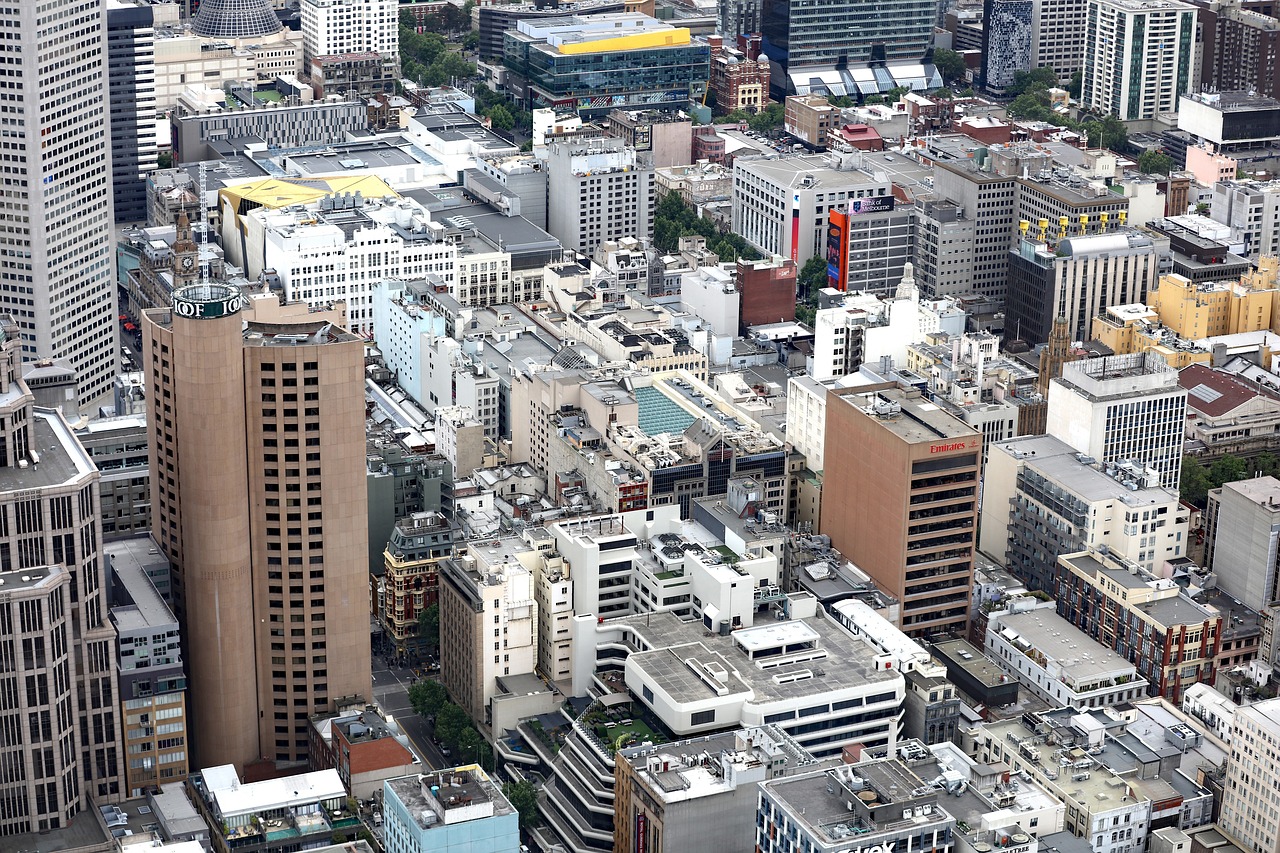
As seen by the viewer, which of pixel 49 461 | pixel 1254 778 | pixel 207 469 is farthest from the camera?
pixel 207 469

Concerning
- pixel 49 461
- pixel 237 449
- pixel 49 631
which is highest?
pixel 49 461

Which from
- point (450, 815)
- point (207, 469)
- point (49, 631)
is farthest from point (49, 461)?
point (450, 815)

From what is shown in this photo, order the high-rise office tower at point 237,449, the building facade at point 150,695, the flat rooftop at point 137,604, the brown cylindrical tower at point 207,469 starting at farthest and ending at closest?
the high-rise office tower at point 237,449 → the brown cylindrical tower at point 207,469 → the flat rooftop at point 137,604 → the building facade at point 150,695

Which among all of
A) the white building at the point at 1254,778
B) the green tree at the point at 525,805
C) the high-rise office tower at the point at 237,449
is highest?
the high-rise office tower at the point at 237,449

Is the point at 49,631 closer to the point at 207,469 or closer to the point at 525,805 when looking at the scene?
the point at 207,469

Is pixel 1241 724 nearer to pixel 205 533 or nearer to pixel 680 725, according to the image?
pixel 680 725

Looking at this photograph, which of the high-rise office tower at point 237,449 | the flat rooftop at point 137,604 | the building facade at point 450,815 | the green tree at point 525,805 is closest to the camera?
the building facade at point 450,815

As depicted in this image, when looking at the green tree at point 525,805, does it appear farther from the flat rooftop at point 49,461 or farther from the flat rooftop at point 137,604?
the flat rooftop at point 49,461

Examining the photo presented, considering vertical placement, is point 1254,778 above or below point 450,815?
below

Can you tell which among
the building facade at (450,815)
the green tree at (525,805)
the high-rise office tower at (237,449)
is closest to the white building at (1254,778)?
the green tree at (525,805)
